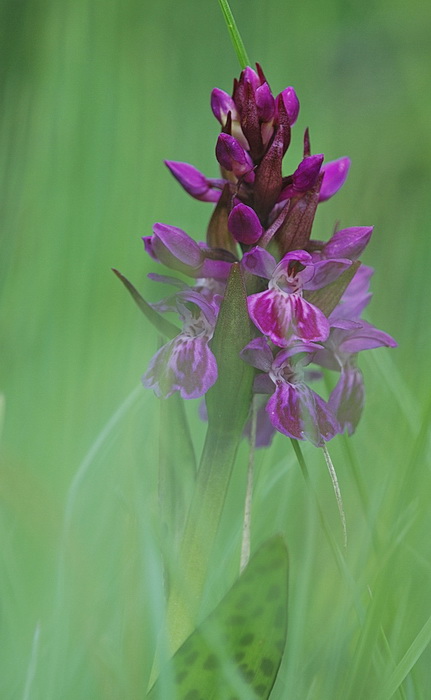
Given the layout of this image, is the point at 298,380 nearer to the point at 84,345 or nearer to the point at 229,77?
the point at 84,345

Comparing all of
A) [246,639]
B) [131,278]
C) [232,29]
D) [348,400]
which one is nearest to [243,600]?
[246,639]

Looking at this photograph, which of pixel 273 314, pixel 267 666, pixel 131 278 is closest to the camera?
pixel 267 666

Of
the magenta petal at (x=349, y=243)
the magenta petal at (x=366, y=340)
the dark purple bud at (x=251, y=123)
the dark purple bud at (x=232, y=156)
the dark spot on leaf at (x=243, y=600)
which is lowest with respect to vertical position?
the dark spot on leaf at (x=243, y=600)

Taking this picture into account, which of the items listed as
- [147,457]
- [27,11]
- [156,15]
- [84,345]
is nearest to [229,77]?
[156,15]

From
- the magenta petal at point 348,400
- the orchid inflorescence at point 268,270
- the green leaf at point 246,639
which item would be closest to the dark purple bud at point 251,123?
the orchid inflorescence at point 268,270

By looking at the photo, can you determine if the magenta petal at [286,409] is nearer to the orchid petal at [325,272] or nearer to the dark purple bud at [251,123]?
the orchid petal at [325,272]

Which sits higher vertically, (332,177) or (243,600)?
(332,177)

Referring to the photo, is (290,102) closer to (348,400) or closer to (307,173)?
(307,173)
